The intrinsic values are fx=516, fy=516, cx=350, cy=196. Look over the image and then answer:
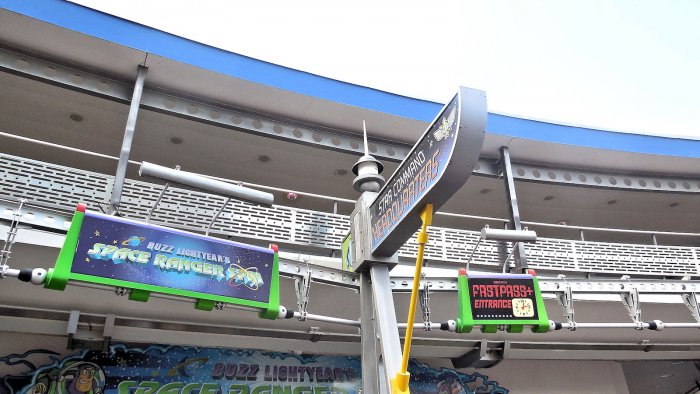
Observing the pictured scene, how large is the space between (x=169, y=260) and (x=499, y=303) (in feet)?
15.1

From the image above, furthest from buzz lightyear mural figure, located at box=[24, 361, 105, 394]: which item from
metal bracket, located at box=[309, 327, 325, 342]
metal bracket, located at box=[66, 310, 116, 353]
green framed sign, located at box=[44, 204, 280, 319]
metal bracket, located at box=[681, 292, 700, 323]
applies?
metal bracket, located at box=[681, 292, 700, 323]

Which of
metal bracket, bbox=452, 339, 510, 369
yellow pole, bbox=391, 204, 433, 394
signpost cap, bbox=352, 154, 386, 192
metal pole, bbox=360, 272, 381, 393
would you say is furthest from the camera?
metal bracket, bbox=452, 339, 510, 369

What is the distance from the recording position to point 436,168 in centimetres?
277

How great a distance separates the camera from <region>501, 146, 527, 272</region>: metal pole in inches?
366

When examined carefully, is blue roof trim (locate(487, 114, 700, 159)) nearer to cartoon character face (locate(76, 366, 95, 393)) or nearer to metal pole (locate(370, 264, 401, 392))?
metal pole (locate(370, 264, 401, 392))

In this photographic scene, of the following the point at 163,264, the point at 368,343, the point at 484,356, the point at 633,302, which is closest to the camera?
the point at 368,343

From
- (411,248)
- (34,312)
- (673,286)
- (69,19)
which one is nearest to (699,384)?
(673,286)

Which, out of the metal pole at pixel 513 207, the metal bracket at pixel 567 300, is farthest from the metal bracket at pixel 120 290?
the metal bracket at pixel 567 300

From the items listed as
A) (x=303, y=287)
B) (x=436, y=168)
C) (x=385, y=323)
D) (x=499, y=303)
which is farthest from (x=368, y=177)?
(x=499, y=303)

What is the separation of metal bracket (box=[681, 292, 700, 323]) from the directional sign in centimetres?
788

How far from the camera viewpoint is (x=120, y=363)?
7.99 meters

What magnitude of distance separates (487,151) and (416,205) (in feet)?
29.1

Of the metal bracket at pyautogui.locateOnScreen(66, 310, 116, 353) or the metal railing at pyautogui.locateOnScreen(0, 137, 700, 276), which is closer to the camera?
the metal railing at pyautogui.locateOnScreen(0, 137, 700, 276)

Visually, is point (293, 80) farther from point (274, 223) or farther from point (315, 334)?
point (315, 334)
